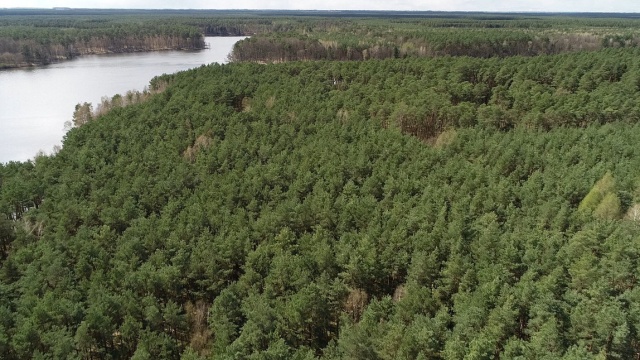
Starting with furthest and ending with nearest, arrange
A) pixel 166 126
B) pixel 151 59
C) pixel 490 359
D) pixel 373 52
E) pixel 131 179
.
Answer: pixel 151 59 → pixel 373 52 → pixel 166 126 → pixel 131 179 → pixel 490 359

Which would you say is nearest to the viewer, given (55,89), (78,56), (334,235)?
(334,235)

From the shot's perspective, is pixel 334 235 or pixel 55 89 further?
pixel 55 89

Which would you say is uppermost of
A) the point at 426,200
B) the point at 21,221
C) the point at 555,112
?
the point at 555,112

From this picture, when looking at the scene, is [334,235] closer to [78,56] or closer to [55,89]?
[55,89]

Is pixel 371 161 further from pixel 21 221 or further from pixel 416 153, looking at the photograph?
pixel 21 221

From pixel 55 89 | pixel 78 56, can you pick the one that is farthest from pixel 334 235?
pixel 78 56

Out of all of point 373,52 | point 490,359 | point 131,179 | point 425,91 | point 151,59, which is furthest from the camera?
point 151,59

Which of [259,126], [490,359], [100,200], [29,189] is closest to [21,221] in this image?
[29,189]

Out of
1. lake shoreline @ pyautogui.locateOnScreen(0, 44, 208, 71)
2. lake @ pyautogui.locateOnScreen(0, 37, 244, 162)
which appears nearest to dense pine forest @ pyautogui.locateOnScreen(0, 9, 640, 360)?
lake @ pyautogui.locateOnScreen(0, 37, 244, 162)
